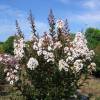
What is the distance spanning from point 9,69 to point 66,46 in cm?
164

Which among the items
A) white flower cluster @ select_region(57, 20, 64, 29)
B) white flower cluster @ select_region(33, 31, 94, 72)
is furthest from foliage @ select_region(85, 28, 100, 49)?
white flower cluster @ select_region(33, 31, 94, 72)

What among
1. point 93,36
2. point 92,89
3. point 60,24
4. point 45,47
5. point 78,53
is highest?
point 93,36

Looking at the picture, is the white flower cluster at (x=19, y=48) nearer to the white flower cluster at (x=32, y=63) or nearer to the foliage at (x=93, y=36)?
the white flower cluster at (x=32, y=63)

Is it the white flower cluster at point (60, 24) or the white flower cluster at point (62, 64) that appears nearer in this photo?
the white flower cluster at point (62, 64)

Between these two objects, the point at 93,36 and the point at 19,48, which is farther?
the point at 93,36

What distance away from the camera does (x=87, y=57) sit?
38.2ft

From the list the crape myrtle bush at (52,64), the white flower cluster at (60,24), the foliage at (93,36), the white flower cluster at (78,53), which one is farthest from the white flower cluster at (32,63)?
the foliage at (93,36)

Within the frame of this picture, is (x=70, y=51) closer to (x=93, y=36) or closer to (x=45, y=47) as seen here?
(x=45, y=47)

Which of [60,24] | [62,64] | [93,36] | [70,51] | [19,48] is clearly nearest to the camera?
[62,64]

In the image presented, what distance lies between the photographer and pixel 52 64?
1170cm

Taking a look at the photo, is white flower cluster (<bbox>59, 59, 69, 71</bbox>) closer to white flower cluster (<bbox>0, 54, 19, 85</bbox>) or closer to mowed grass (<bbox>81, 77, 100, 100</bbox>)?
white flower cluster (<bbox>0, 54, 19, 85</bbox>)

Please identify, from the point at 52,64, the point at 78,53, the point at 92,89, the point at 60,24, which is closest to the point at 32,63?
the point at 52,64

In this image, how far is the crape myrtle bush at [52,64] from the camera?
11.6m

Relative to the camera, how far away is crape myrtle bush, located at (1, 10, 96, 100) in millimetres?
11570
